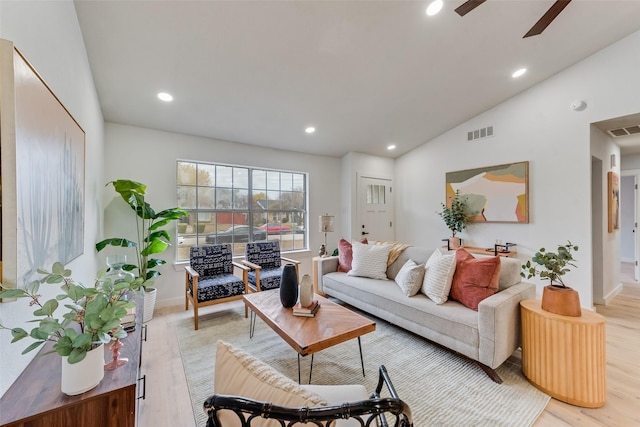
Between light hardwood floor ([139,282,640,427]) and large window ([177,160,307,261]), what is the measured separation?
1380 mm

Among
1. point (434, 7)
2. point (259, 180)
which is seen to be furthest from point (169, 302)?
point (434, 7)

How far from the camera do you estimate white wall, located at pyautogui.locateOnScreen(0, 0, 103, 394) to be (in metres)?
0.95

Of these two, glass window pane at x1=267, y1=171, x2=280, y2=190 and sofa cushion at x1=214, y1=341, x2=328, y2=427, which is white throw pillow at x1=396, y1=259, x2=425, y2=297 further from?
glass window pane at x1=267, y1=171, x2=280, y2=190

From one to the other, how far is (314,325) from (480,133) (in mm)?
4214

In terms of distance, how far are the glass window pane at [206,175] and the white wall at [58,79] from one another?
125 centimetres

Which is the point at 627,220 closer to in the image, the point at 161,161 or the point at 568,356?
the point at 568,356

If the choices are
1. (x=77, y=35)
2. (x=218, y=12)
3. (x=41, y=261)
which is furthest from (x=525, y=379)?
(x=77, y=35)

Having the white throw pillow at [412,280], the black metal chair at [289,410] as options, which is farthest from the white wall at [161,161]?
the black metal chair at [289,410]

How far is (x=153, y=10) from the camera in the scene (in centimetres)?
198

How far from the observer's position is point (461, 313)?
2.12 m

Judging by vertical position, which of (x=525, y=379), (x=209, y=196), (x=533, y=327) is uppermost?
(x=209, y=196)

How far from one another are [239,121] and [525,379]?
408 centimetres

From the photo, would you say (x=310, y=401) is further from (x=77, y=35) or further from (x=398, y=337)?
(x=77, y=35)

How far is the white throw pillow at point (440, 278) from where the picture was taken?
7.63 feet
